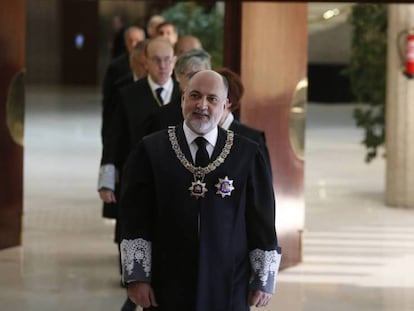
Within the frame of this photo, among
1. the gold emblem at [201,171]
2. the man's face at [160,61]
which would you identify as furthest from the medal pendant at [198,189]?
the man's face at [160,61]

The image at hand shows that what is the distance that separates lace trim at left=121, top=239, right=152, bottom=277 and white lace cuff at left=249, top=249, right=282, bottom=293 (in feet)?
1.38

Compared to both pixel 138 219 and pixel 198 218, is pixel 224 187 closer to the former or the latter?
pixel 198 218

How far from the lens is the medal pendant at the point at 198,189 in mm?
5371

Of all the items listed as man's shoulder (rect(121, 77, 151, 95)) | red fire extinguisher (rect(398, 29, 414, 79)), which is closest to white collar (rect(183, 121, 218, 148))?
man's shoulder (rect(121, 77, 151, 95))

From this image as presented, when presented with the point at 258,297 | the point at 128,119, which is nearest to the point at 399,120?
the point at 128,119

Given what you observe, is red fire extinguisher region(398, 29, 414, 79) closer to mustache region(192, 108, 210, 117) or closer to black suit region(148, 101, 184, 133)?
black suit region(148, 101, 184, 133)

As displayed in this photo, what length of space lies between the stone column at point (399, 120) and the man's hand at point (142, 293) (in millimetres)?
8672

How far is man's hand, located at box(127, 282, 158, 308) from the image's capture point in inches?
213

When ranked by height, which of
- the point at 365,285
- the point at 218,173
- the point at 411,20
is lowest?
the point at 365,285

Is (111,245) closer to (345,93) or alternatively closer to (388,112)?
(388,112)

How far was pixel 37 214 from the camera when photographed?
13125 mm

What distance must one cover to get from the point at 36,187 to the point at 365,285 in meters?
5.87

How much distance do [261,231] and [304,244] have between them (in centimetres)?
632

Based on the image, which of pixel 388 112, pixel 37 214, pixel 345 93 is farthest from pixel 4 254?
pixel 345 93
